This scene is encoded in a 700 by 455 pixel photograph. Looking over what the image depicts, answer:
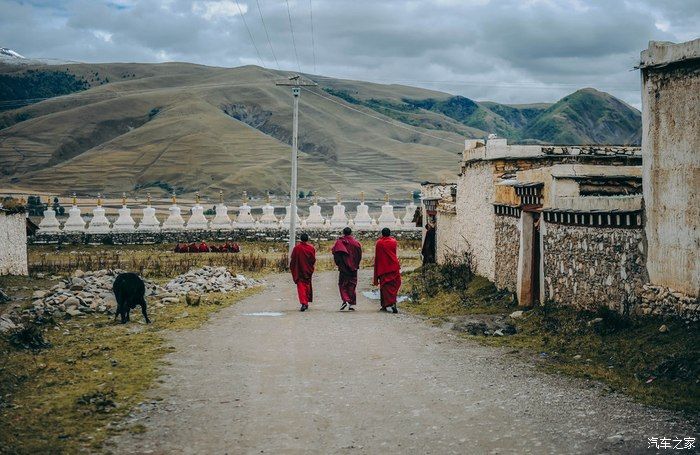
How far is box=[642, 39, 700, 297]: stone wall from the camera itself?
30.7 feet

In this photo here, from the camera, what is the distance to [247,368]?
936 cm

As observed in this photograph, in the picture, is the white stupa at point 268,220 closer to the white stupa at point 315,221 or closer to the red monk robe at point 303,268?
the white stupa at point 315,221

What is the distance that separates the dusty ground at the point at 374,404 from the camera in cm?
640

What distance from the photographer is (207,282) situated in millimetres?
18703

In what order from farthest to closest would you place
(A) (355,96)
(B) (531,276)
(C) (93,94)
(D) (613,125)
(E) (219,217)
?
(A) (355,96) → (D) (613,125) → (C) (93,94) → (E) (219,217) → (B) (531,276)

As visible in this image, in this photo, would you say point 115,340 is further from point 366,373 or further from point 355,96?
point 355,96

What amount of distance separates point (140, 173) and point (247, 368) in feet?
303

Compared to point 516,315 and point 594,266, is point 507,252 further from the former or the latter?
point 594,266

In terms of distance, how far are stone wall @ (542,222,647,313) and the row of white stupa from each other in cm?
2382

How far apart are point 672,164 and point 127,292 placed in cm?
864

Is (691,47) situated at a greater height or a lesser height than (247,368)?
greater

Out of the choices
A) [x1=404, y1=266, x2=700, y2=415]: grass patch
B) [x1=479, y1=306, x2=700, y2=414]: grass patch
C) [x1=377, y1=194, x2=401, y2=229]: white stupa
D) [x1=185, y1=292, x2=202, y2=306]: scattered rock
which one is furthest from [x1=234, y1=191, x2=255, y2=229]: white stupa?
[x1=479, y1=306, x2=700, y2=414]: grass patch

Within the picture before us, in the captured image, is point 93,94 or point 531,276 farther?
point 93,94

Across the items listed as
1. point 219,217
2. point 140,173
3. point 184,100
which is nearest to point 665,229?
point 219,217
